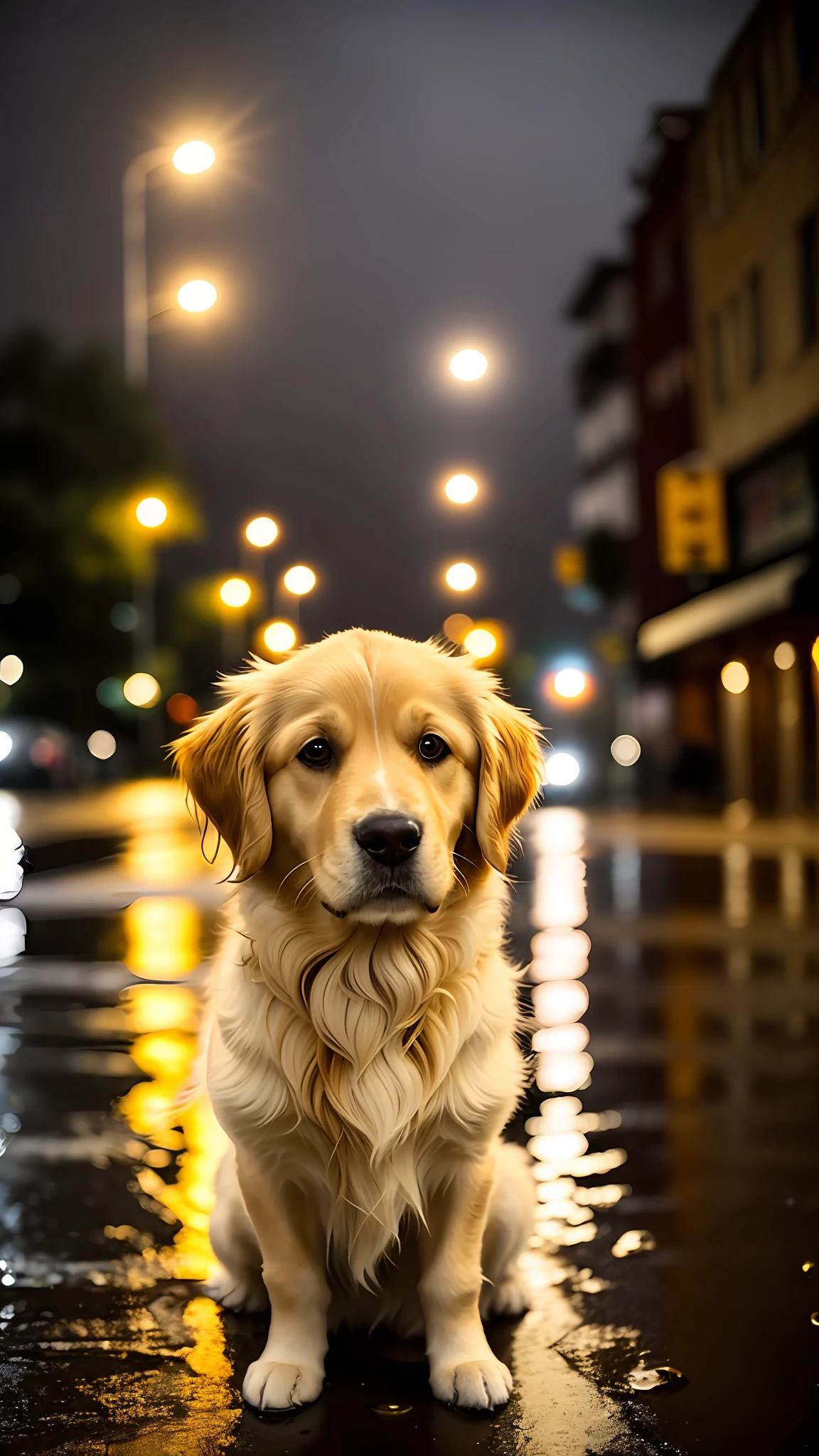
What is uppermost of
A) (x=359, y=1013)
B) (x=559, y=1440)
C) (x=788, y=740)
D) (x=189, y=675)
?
(x=189, y=675)

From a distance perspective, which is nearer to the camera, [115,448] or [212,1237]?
[212,1237]

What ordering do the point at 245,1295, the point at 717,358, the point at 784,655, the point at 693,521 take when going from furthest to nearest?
the point at 717,358 → the point at 693,521 → the point at 784,655 → the point at 245,1295

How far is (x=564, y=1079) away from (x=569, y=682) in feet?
59.9

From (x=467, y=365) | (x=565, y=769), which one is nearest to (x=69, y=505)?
(x=565, y=769)

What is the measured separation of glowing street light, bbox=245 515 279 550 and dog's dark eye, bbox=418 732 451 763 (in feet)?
27.2

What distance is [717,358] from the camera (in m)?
29.9

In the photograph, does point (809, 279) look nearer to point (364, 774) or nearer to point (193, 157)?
point (193, 157)

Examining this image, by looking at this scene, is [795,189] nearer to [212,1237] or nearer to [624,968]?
[624,968]

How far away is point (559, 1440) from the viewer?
103 inches

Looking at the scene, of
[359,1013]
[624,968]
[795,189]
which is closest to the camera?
[359,1013]

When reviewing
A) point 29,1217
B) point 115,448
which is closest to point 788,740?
point 29,1217

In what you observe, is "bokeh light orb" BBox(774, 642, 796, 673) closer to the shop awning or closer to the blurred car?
the shop awning

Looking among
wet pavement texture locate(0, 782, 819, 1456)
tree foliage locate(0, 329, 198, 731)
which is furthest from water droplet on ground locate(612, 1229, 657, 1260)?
tree foliage locate(0, 329, 198, 731)

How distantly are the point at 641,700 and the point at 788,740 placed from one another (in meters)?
17.3
